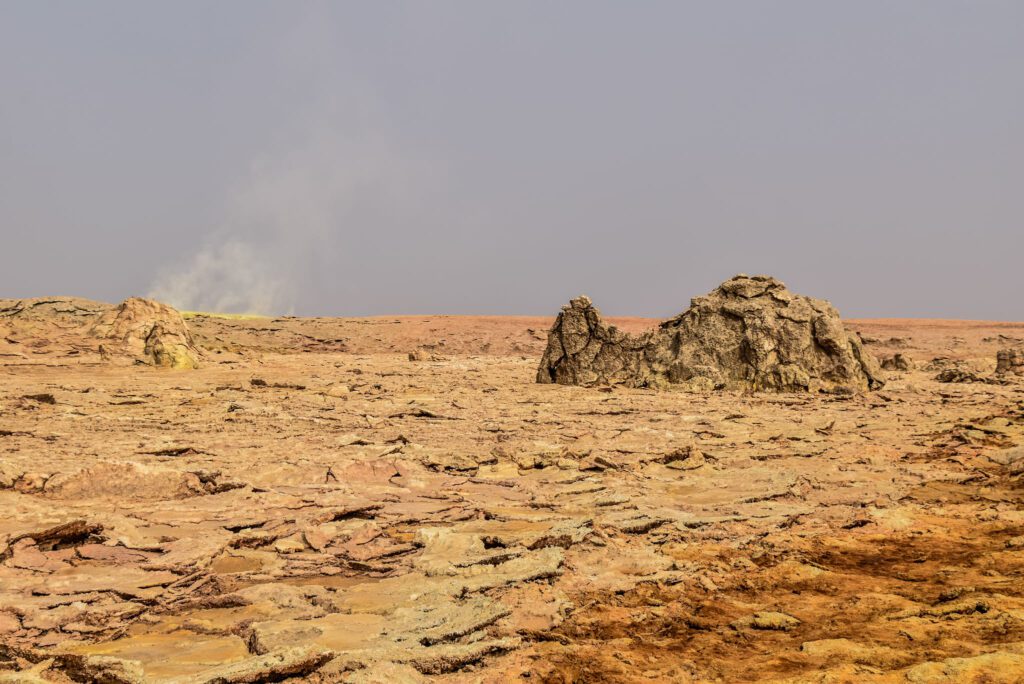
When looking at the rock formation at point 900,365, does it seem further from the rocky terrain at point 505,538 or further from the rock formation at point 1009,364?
the rocky terrain at point 505,538

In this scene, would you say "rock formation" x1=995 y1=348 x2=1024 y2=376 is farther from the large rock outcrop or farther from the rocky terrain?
the rocky terrain

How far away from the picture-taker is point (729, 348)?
36.8ft

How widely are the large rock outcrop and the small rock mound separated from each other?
6930 millimetres

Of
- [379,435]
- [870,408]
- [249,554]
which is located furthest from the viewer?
[870,408]

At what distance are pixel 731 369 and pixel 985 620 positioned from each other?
8.84 meters

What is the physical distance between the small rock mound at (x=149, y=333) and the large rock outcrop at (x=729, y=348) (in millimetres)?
6930

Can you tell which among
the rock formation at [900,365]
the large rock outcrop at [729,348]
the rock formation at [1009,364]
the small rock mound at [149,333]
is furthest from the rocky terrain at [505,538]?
the rock formation at [900,365]

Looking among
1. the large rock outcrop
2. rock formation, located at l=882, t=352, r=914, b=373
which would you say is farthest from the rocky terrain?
rock formation, located at l=882, t=352, r=914, b=373

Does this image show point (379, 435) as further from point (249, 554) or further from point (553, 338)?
point (553, 338)

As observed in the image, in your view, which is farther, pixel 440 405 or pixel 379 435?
pixel 440 405

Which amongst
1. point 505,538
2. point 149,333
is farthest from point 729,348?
point 149,333

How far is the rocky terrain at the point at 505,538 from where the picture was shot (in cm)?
247

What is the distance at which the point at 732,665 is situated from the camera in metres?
2.37

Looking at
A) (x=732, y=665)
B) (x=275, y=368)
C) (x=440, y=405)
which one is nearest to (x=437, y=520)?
(x=732, y=665)
